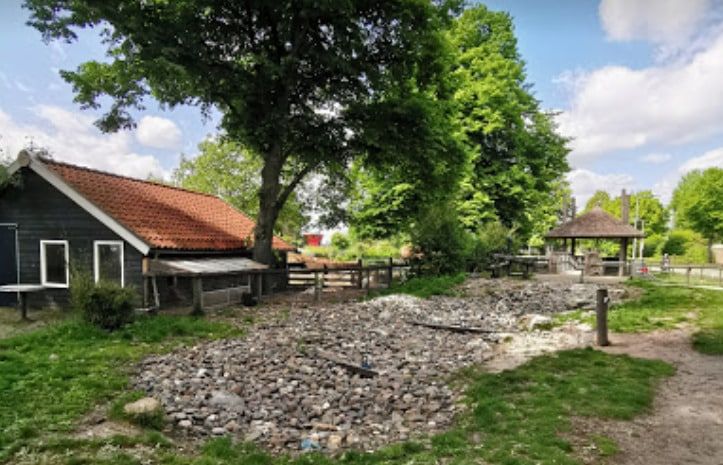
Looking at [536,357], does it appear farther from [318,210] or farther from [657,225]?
[657,225]

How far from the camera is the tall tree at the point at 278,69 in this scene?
13.8m

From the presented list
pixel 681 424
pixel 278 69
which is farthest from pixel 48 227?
pixel 681 424

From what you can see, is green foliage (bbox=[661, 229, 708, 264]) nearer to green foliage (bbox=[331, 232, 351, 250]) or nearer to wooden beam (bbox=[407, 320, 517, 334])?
green foliage (bbox=[331, 232, 351, 250])

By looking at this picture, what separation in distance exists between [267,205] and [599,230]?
18.2 m

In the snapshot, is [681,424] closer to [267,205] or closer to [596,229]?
[267,205]

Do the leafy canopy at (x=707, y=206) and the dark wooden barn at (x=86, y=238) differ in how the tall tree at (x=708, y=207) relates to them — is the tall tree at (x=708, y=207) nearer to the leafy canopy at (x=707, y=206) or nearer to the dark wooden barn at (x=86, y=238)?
the leafy canopy at (x=707, y=206)

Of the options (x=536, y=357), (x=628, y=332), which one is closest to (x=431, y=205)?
(x=628, y=332)

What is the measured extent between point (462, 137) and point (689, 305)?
1353 centimetres

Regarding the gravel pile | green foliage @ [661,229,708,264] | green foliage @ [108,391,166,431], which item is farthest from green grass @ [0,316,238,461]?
green foliage @ [661,229,708,264]

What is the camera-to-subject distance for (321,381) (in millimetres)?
7461

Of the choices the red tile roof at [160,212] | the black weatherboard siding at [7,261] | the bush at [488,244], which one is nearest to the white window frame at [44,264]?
the black weatherboard siding at [7,261]

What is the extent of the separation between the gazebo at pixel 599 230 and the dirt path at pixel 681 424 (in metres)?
17.1

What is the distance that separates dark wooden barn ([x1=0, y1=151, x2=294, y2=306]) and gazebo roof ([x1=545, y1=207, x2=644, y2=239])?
18.4m

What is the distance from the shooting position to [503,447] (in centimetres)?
488
